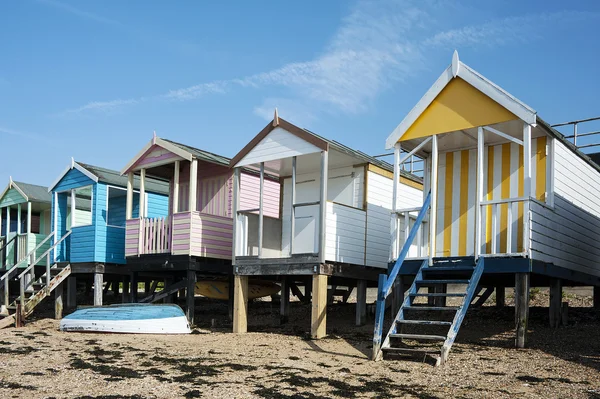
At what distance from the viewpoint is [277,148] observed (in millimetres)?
16453

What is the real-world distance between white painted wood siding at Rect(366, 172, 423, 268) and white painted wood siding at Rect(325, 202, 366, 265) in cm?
32

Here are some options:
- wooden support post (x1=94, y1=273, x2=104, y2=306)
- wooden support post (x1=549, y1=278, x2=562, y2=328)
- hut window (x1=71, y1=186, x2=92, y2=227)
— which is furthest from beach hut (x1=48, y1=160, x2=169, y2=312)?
wooden support post (x1=549, y1=278, x2=562, y2=328)

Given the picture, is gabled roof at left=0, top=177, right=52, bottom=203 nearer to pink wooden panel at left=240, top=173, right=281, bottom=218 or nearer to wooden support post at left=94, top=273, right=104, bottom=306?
wooden support post at left=94, top=273, right=104, bottom=306

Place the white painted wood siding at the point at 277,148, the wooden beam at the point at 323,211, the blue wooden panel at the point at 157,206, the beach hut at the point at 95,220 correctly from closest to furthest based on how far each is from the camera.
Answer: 1. the wooden beam at the point at 323,211
2. the white painted wood siding at the point at 277,148
3. the beach hut at the point at 95,220
4. the blue wooden panel at the point at 157,206

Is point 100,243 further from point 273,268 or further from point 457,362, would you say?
point 457,362

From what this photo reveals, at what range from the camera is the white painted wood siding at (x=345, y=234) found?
1578 cm

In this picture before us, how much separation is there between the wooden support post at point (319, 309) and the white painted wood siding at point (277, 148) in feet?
9.30

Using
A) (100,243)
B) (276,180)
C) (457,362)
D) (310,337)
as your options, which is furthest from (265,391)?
(100,243)

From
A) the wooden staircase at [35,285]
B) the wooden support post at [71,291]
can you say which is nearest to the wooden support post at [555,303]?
the wooden staircase at [35,285]

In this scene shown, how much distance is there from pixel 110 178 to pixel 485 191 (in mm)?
11627

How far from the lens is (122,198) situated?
2356cm

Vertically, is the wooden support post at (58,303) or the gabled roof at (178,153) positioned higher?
the gabled roof at (178,153)

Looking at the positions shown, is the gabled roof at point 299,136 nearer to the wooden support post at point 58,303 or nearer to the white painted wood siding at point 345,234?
the white painted wood siding at point 345,234

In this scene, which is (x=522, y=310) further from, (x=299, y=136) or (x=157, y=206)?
(x=157, y=206)
